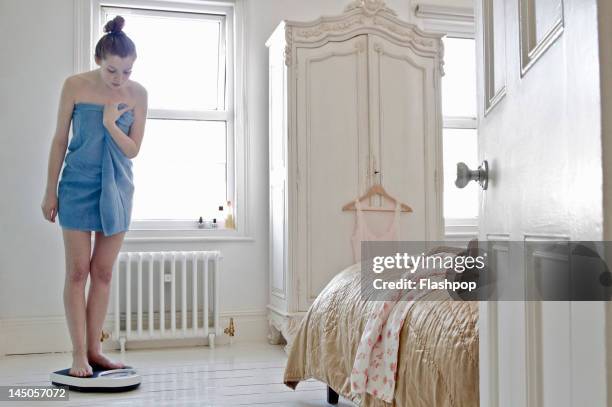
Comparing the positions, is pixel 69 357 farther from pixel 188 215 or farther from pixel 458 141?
pixel 458 141

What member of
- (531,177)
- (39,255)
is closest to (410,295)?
(531,177)

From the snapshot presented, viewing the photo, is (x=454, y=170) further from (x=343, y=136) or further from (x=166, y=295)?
(x=166, y=295)

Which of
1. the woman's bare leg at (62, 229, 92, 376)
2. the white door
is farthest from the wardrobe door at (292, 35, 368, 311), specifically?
the white door

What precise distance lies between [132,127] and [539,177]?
2481mm

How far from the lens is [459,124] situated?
446 centimetres

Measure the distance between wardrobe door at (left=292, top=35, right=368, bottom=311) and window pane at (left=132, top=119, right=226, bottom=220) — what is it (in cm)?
79

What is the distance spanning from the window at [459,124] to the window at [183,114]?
1561mm

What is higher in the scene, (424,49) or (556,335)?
(424,49)

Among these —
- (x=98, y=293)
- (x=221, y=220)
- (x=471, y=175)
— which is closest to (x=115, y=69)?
(x=98, y=293)

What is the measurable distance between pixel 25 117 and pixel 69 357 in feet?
4.74

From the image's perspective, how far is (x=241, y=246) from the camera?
3.99 metres

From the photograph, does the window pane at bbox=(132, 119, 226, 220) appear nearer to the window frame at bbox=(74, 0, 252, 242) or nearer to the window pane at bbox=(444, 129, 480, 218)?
the window frame at bbox=(74, 0, 252, 242)

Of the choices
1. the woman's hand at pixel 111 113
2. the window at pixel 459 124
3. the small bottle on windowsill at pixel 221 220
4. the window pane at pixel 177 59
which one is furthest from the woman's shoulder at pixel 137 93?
the window at pixel 459 124

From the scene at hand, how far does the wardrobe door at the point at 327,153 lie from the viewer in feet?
11.5
